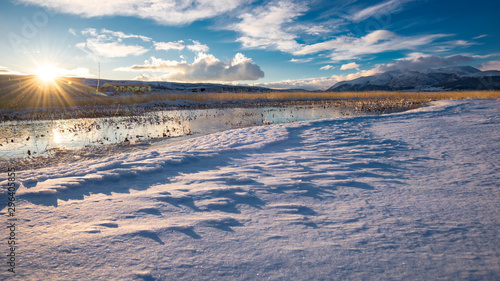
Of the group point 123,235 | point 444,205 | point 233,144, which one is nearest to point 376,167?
point 444,205

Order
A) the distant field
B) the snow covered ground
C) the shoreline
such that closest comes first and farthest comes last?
the snow covered ground → the shoreline → the distant field

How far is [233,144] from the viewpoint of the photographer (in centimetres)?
522

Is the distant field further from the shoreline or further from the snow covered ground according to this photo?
the snow covered ground

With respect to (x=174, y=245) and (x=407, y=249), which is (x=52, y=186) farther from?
(x=407, y=249)

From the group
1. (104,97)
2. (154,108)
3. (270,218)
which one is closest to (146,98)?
(104,97)

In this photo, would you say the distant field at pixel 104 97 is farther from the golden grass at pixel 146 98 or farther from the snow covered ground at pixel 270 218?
the snow covered ground at pixel 270 218

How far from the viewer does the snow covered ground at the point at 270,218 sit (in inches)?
60.9

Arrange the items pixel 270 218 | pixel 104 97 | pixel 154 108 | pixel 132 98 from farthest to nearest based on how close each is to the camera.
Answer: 1. pixel 104 97
2. pixel 132 98
3. pixel 154 108
4. pixel 270 218

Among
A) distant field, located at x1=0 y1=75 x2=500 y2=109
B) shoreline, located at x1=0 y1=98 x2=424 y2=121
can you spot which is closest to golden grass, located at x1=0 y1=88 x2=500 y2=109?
distant field, located at x1=0 y1=75 x2=500 y2=109

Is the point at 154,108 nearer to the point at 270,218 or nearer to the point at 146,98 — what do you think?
the point at 146,98

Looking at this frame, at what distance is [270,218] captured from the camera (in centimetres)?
217

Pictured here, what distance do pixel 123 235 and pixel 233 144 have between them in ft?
11.3

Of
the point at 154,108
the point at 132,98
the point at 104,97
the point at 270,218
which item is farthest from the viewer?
the point at 104,97

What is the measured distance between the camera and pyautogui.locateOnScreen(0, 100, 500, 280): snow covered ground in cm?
155
